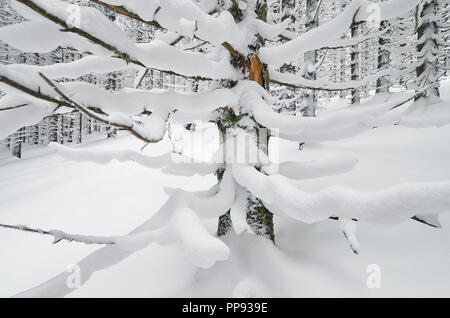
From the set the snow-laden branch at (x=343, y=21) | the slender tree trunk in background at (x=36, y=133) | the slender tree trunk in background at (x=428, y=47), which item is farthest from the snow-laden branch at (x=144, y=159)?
the slender tree trunk in background at (x=36, y=133)

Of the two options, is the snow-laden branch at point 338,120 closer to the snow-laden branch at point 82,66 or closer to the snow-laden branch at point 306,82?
the snow-laden branch at point 306,82

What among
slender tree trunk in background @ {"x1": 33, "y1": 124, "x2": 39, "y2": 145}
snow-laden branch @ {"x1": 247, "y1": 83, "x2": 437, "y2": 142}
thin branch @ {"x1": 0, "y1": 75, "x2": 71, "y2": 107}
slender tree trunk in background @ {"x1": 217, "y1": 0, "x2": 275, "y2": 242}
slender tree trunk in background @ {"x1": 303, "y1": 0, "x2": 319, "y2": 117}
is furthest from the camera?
slender tree trunk in background @ {"x1": 33, "y1": 124, "x2": 39, "y2": 145}

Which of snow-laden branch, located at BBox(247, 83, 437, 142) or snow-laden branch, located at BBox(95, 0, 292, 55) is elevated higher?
snow-laden branch, located at BBox(95, 0, 292, 55)

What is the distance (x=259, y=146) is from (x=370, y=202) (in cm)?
110

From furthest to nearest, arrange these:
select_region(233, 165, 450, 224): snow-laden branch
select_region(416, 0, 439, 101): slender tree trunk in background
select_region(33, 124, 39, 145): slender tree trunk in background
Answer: select_region(33, 124, 39, 145): slender tree trunk in background, select_region(416, 0, 439, 101): slender tree trunk in background, select_region(233, 165, 450, 224): snow-laden branch

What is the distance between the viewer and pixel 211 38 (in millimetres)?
1463

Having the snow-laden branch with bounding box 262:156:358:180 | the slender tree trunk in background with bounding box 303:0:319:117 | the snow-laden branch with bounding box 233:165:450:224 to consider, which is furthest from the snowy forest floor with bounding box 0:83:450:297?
the slender tree trunk in background with bounding box 303:0:319:117

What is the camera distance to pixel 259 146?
6.26 feet

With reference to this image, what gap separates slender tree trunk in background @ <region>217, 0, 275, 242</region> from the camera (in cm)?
186

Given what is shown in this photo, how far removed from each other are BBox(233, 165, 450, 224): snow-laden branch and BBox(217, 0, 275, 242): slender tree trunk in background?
0.76 m

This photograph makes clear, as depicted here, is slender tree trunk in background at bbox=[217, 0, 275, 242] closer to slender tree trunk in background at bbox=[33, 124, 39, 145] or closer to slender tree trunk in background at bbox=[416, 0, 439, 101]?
slender tree trunk in background at bbox=[416, 0, 439, 101]

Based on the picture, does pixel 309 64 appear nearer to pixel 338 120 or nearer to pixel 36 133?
pixel 338 120

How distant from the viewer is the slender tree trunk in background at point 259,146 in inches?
73.0

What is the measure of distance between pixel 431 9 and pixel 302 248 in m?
9.92
